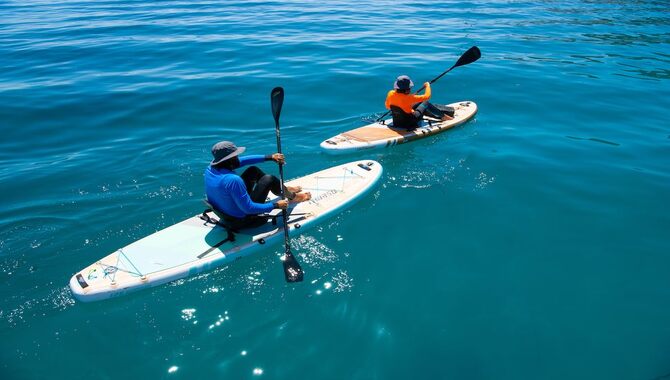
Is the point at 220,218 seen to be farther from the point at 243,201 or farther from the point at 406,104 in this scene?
the point at 406,104

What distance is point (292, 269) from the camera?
246 inches

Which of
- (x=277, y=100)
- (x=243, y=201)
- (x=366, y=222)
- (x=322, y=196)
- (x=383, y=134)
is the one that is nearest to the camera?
(x=243, y=201)

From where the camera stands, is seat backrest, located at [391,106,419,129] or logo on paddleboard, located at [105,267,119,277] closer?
logo on paddleboard, located at [105,267,119,277]

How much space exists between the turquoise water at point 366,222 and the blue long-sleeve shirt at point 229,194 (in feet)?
2.62

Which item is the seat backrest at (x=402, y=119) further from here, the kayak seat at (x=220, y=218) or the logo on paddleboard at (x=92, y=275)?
the logo on paddleboard at (x=92, y=275)

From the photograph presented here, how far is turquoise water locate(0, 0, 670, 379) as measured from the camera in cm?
533

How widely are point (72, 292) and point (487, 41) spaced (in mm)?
18636

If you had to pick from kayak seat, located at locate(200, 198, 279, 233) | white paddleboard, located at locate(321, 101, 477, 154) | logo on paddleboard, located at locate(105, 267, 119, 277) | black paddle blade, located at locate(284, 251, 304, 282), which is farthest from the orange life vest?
logo on paddleboard, located at locate(105, 267, 119, 277)

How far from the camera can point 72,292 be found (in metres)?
6.07

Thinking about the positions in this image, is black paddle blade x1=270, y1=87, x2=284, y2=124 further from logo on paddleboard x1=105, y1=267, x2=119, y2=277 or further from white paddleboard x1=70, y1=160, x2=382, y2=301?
logo on paddleboard x1=105, y1=267, x2=119, y2=277

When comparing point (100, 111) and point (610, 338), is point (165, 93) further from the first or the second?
point (610, 338)

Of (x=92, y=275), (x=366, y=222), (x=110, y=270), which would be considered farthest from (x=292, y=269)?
(x=92, y=275)

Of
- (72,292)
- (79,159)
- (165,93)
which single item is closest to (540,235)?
(72,292)

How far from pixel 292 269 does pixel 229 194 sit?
1.45 m
